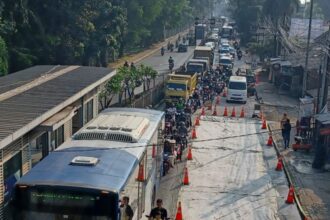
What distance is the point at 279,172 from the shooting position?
69.6ft

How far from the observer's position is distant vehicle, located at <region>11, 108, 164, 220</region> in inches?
403

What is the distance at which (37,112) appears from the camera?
1466 centimetres

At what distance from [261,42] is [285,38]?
19.9 m

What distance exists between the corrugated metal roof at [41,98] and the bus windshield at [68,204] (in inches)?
83.6

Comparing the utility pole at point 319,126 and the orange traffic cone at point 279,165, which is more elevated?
the utility pole at point 319,126

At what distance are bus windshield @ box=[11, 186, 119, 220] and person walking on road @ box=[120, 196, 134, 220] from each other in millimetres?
367

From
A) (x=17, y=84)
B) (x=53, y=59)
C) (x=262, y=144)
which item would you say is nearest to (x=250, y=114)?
(x=262, y=144)

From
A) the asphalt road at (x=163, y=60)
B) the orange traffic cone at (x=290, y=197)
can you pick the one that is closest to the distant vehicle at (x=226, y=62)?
the asphalt road at (x=163, y=60)

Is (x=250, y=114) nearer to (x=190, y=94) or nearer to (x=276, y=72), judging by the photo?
(x=190, y=94)

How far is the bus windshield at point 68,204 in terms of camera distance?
10219mm

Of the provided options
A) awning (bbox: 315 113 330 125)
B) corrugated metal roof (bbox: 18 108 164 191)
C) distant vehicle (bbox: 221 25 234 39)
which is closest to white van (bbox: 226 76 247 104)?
awning (bbox: 315 113 330 125)

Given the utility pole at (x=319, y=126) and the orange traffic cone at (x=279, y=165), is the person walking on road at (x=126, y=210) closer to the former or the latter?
the orange traffic cone at (x=279, y=165)

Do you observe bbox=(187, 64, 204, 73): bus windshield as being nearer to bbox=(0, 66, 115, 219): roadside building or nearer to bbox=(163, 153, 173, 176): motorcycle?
bbox=(0, 66, 115, 219): roadside building

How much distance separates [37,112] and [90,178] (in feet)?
15.6
